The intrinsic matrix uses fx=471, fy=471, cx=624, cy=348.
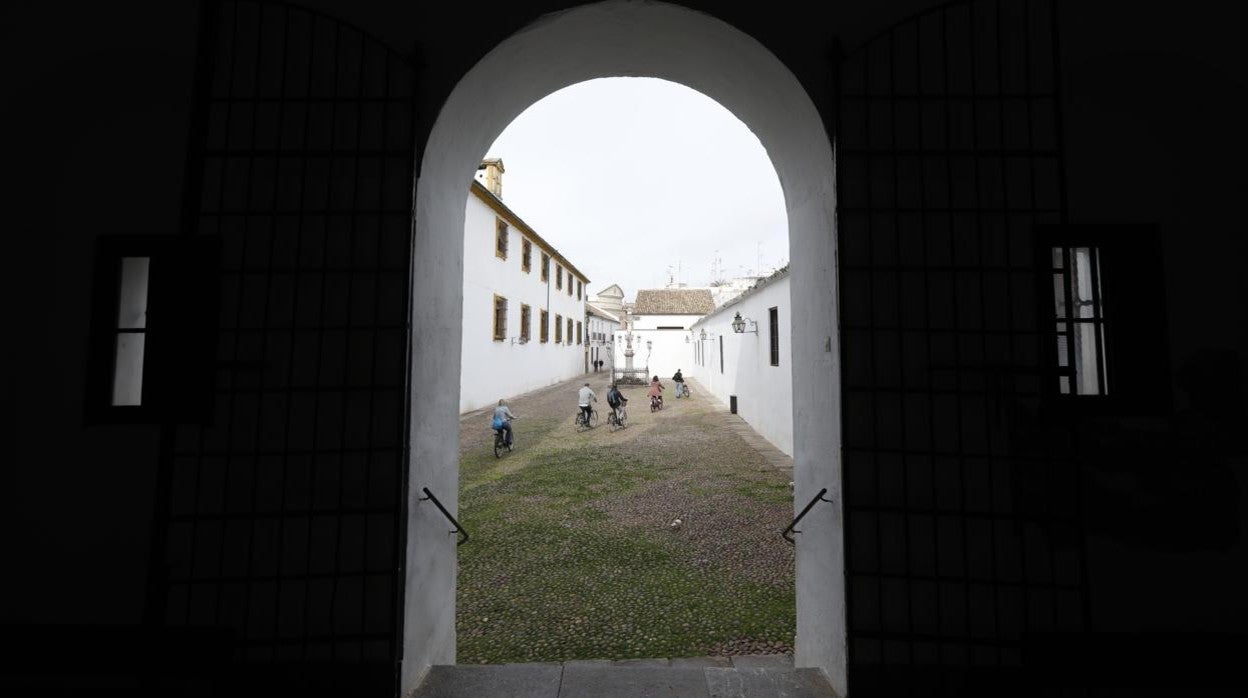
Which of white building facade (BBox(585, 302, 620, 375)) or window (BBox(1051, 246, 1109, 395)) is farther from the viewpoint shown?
white building facade (BBox(585, 302, 620, 375))

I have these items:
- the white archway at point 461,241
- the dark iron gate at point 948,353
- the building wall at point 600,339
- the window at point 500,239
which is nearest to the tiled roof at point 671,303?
the building wall at point 600,339

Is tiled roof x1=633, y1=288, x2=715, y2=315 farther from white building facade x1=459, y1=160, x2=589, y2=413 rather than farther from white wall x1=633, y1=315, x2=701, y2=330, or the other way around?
white building facade x1=459, y1=160, x2=589, y2=413

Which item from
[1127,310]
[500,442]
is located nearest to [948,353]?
[1127,310]

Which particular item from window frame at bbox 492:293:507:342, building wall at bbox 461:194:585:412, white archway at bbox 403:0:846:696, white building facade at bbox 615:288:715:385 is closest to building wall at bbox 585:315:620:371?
white building facade at bbox 615:288:715:385

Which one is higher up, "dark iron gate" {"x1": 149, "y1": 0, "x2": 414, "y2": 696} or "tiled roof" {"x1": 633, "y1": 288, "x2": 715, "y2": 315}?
"tiled roof" {"x1": 633, "y1": 288, "x2": 715, "y2": 315}

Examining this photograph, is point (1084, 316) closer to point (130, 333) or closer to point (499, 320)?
point (130, 333)

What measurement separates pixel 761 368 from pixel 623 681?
9904 mm

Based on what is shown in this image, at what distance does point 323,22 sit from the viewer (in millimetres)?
2627

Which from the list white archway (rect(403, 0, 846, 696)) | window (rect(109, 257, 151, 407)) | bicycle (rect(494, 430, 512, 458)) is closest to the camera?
window (rect(109, 257, 151, 407))

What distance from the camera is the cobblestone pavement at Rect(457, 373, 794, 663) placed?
3744 millimetres

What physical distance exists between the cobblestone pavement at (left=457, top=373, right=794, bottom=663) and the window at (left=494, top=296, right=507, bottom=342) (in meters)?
7.64

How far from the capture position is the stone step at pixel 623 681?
8.70ft

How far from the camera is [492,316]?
55.1 feet

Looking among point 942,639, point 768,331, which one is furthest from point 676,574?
point 768,331
